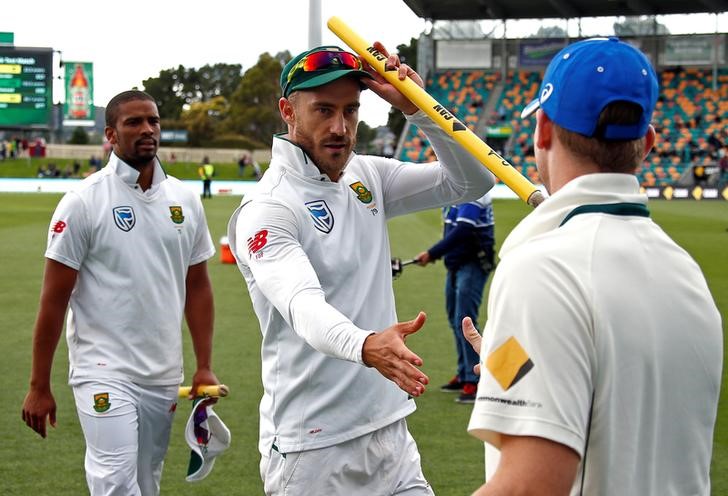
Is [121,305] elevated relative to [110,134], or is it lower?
lower

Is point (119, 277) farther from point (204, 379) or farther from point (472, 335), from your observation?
point (472, 335)

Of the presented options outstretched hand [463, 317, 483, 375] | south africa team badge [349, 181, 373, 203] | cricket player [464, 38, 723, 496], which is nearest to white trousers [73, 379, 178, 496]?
south africa team badge [349, 181, 373, 203]

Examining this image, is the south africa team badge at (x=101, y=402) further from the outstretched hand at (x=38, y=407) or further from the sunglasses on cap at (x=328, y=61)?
the sunglasses on cap at (x=328, y=61)

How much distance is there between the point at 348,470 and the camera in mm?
3838

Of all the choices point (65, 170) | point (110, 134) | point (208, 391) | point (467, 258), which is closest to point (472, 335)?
point (208, 391)

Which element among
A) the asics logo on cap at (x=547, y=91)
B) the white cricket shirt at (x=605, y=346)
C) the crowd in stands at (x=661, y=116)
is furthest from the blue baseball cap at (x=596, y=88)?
the crowd in stands at (x=661, y=116)

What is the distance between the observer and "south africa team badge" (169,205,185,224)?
5.50 metres

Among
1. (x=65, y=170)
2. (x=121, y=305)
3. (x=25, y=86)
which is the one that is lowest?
(x=65, y=170)

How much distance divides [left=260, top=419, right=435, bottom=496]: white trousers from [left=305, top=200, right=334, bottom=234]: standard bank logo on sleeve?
2.52 feet

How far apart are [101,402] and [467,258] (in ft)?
15.8

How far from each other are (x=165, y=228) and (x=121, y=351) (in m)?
0.66

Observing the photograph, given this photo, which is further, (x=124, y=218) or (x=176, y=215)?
(x=176, y=215)

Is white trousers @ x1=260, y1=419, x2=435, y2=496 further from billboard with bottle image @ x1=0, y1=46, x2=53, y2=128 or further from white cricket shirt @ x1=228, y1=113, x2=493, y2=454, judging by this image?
billboard with bottle image @ x1=0, y1=46, x2=53, y2=128

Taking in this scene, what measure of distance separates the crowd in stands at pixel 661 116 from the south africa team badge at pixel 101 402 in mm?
50430
